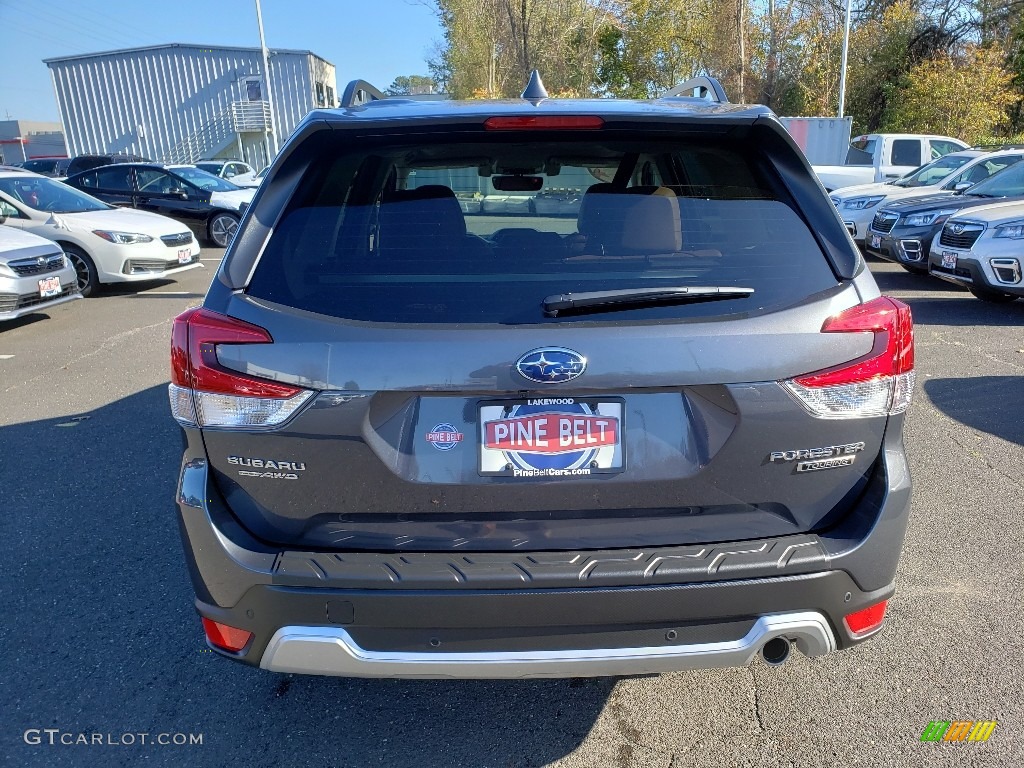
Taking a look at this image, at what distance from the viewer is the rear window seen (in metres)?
1.98

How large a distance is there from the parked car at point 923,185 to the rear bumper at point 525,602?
33.1ft

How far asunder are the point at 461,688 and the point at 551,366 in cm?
141

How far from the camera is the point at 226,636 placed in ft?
6.82

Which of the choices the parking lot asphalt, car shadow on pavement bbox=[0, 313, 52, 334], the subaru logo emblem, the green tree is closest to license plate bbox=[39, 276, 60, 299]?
car shadow on pavement bbox=[0, 313, 52, 334]

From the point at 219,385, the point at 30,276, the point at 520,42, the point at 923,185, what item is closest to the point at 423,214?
the point at 219,385

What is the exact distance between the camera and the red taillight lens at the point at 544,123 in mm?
2170

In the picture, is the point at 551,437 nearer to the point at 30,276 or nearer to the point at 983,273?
the point at 983,273

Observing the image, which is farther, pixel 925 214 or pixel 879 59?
pixel 879 59

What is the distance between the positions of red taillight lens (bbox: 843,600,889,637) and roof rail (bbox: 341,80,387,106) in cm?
233

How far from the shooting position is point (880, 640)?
288 cm

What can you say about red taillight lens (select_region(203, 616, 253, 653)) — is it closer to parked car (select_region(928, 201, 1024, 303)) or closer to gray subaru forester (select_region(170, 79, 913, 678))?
gray subaru forester (select_region(170, 79, 913, 678))

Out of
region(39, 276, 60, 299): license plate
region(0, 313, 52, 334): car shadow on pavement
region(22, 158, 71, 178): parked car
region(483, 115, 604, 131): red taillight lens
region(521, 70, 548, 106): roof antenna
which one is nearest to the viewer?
region(483, 115, 604, 131): red taillight lens

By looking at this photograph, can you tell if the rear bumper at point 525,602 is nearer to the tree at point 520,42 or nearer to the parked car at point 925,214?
the parked car at point 925,214

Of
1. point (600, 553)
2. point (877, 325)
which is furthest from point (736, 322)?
point (600, 553)
